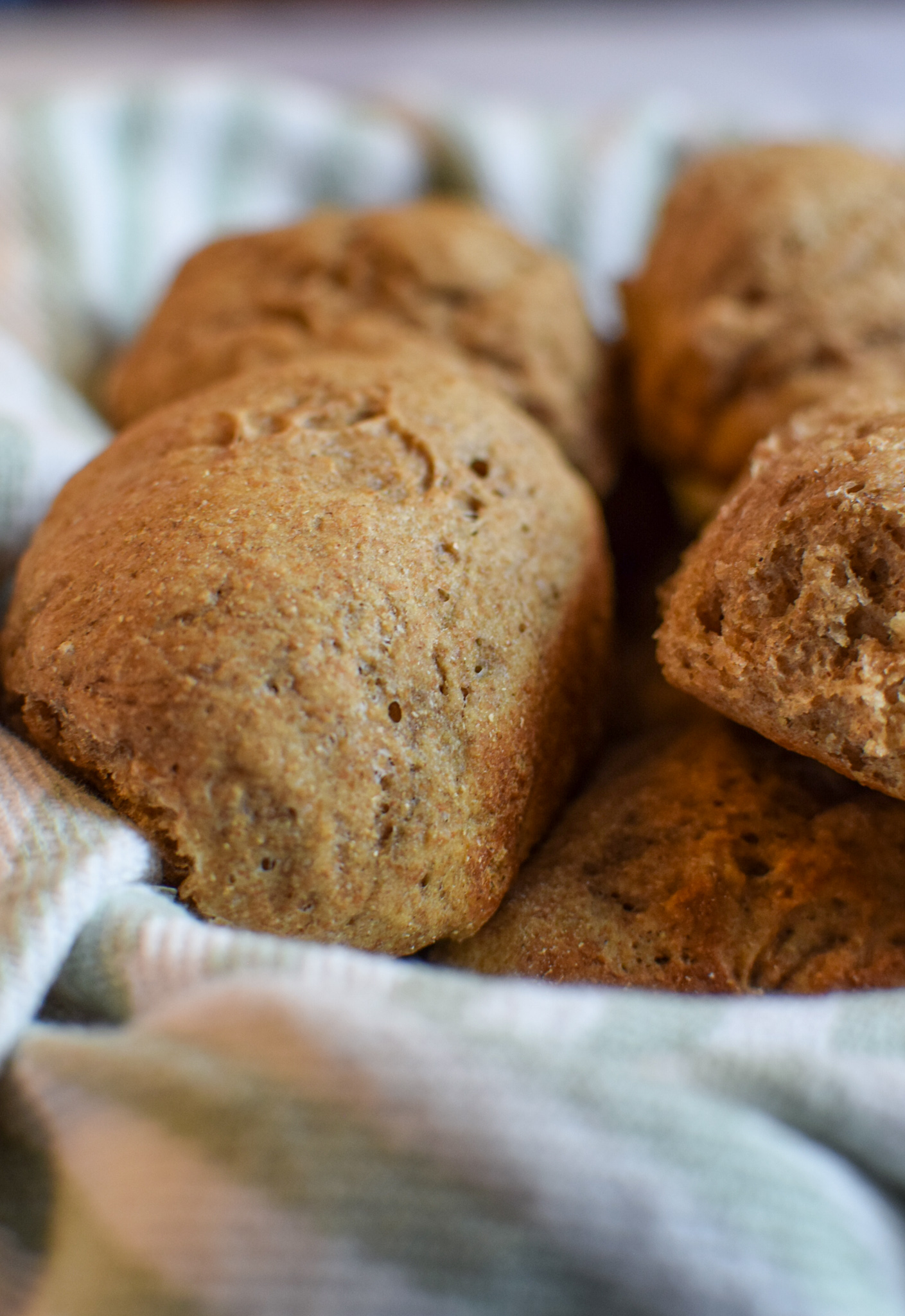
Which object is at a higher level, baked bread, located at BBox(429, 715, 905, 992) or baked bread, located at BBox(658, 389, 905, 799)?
baked bread, located at BBox(658, 389, 905, 799)

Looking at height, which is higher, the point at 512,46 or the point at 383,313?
the point at 512,46

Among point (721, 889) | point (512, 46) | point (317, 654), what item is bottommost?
point (721, 889)

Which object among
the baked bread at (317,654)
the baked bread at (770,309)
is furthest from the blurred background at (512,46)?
the baked bread at (317,654)

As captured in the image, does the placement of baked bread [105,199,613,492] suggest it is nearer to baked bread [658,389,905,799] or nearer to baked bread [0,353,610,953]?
baked bread [0,353,610,953]

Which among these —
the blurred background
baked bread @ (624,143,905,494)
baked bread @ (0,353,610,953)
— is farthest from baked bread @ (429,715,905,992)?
the blurred background

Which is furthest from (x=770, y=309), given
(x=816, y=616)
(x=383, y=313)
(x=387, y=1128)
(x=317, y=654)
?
(x=387, y=1128)

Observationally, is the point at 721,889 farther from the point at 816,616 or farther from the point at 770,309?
the point at 770,309
